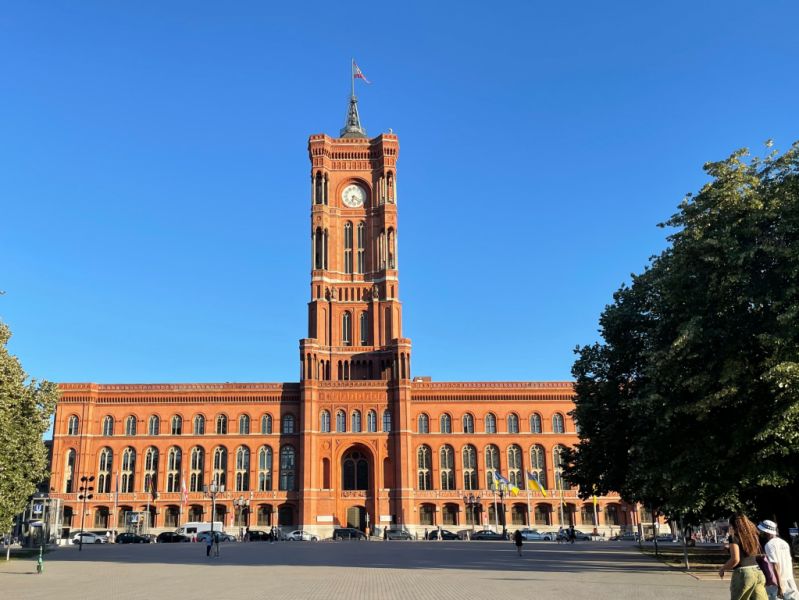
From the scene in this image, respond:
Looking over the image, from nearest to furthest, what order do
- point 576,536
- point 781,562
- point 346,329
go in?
point 781,562, point 576,536, point 346,329

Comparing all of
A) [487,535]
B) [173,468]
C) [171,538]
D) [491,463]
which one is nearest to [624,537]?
[487,535]

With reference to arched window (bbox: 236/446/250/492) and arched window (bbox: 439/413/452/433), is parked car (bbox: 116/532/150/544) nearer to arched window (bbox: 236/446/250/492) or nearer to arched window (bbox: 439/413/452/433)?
arched window (bbox: 236/446/250/492)

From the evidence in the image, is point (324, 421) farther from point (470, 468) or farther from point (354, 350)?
point (470, 468)

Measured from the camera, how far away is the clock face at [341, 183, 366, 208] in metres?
93.4

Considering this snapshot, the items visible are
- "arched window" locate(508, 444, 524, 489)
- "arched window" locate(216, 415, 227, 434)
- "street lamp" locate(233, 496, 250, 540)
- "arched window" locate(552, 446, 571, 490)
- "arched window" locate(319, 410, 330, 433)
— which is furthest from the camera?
"arched window" locate(216, 415, 227, 434)

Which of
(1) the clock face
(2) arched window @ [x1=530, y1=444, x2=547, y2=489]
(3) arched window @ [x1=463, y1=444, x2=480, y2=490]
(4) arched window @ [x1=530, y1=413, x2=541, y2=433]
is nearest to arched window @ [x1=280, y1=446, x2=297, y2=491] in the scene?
(3) arched window @ [x1=463, y1=444, x2=480, y2=490]

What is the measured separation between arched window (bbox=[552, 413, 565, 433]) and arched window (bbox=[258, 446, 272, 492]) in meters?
31.0

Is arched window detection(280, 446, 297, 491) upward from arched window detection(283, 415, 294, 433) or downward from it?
downward

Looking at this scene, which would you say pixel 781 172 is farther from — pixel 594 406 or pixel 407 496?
pixel 407 496

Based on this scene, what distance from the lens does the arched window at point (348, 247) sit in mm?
90250

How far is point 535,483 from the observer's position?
7488 cm

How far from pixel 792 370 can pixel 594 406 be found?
602 inches

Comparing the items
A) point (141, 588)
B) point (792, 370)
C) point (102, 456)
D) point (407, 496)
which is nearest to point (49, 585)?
point (141, 588)

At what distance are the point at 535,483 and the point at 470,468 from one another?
28.7 feet
